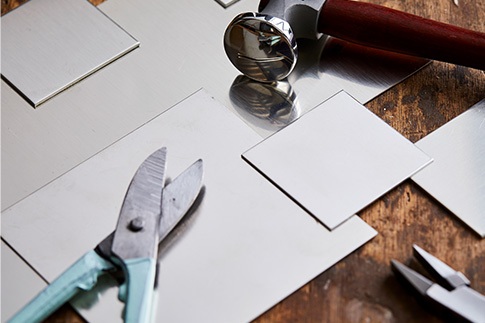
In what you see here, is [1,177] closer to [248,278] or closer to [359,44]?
[248,278]

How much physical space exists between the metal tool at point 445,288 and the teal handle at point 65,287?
0.31 metres

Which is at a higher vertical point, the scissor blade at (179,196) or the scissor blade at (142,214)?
the scissor blade at (142,214)

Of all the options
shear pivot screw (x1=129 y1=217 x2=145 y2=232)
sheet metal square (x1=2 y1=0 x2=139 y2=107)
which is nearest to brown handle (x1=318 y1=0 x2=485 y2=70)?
sheet metal square (x1=2 y1=0 x2=139 y2=107)

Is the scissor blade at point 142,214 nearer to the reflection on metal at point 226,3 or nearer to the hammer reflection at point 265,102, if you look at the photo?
the hammer reflection at point 265,102

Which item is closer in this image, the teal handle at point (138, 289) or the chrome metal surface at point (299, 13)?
the teal handle at point (138, 289)

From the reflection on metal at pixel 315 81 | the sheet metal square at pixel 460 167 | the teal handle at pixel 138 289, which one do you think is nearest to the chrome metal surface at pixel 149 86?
the reflection on metal at pixel 315 81

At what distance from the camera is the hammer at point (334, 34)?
102 centimetres

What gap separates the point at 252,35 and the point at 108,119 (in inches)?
8.0

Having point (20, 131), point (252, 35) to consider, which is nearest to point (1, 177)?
point (20, 131)

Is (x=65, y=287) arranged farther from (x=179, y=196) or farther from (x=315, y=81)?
(x=315, y=81)

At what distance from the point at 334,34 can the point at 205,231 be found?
1.08ft

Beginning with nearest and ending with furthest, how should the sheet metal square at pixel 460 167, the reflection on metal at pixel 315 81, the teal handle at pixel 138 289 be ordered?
1. the teal handle at pixel 138 289
2. the sheet metal square at pixel 460 167
3. the reflection on metal at pixel 315 81

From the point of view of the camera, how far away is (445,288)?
0.86 m

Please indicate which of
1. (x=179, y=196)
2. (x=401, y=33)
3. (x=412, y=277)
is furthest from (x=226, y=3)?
(x=412, y=277)
